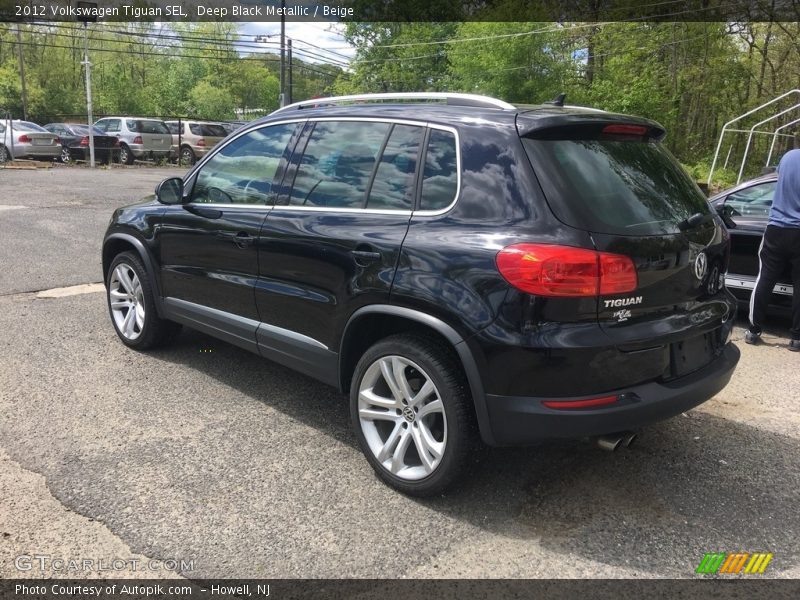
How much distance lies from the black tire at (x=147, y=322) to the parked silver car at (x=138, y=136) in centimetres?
2231

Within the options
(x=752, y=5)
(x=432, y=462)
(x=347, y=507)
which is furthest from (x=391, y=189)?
(x=752, y=5)

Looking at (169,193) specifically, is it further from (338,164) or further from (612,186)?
(612,186)

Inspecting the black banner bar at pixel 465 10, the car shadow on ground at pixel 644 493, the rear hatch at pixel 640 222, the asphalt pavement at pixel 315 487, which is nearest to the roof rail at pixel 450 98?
the rear hatch at pixel 640 222

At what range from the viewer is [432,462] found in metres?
3.05

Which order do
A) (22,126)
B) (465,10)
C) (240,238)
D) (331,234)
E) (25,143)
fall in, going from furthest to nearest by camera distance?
(465,10)
(22,126)
(25,143)
(240,238)
(331,234)

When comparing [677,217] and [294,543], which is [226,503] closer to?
[294,543]

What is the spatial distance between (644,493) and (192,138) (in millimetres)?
25995

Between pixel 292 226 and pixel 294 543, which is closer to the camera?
pixel 294 543

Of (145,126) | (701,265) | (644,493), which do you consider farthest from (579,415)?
(145,126)

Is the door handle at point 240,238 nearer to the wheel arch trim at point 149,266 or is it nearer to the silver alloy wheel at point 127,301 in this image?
the wheel arch trim at point 149,266

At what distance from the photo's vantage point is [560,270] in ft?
8.73

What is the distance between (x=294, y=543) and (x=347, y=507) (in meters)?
0.35

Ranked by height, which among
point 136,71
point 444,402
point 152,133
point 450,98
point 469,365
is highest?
point 136,71

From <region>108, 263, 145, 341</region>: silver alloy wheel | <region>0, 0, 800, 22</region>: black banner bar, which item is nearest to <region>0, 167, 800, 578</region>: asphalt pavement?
<region>108, 263, 145, 341</region>: silver alloy wheel
